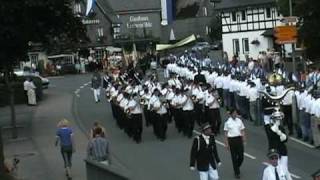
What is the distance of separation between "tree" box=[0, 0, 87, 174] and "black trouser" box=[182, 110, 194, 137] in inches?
185

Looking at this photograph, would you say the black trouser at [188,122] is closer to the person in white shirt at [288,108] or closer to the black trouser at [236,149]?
the person in white shirt at [288,108]

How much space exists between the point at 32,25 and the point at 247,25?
185 ft

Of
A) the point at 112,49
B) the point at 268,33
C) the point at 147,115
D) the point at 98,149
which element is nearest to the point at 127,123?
the point at 147,115

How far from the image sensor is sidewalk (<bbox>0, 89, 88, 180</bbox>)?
2250 cm

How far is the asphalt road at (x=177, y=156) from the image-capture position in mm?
20250

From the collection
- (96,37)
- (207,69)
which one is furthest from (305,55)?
(96,37)

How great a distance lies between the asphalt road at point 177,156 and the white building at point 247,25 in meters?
47.2

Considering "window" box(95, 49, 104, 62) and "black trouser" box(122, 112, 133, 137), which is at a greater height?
"window" box(95, 49, 104, 62)

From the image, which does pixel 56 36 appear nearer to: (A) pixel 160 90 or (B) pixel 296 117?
(A) pixel 160 90

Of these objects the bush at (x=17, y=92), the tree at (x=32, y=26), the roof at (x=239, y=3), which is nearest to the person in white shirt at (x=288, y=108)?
the tree at (x=32, y=26)

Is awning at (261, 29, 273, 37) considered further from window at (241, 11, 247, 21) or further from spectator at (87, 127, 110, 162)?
spectator at (87, 127, 110, 162)

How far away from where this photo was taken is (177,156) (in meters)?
23.4

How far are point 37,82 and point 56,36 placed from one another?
20147mm

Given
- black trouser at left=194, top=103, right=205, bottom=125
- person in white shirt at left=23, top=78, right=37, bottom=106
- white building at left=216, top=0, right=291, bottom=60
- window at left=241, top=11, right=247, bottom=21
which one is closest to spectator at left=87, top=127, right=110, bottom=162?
black trouser at left=194, top=103, right=205, bottom=125
